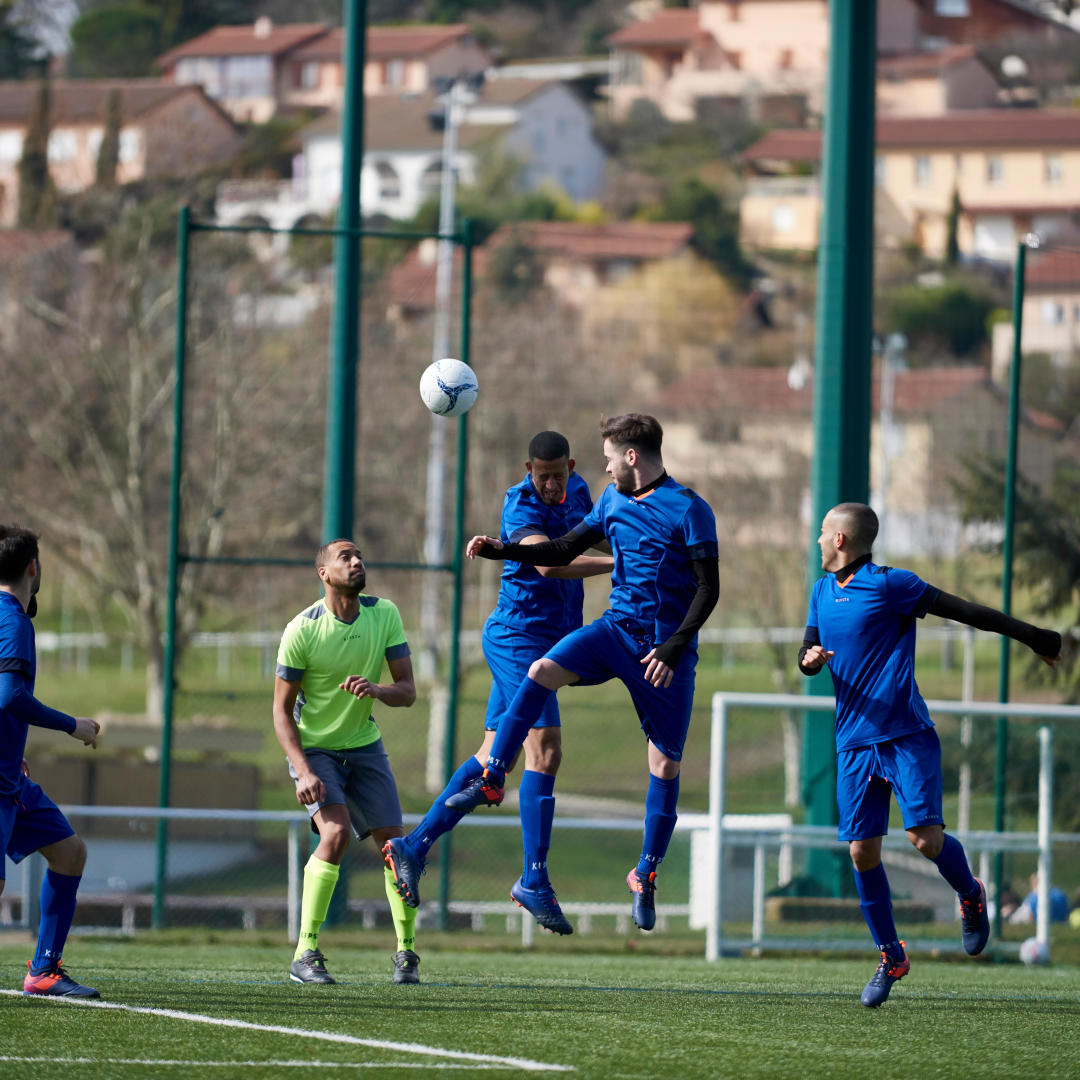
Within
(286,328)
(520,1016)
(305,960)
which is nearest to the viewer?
(520,1016)

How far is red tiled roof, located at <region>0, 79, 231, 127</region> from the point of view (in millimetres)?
43191

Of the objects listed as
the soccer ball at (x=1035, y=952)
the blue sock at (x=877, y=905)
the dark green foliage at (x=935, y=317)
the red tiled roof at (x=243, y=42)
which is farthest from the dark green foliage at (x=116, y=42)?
the blue sock at (x=877, y=905)

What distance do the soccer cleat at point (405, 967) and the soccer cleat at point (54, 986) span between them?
146 centimetres

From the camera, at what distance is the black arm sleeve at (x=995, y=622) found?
23.9ft

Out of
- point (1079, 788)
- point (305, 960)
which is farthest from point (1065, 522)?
point (305, 960)

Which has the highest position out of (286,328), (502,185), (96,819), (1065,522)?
(502,185)

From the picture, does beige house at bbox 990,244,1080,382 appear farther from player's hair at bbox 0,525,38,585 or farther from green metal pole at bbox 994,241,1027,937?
player's hair at bbox 0,525,38,585

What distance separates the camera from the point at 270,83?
110 metres

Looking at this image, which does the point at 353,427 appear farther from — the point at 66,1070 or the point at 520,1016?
the point at 66,1070

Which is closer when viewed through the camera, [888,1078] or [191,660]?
[888,1078]

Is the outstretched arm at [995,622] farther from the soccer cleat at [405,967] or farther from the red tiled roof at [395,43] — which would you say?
the red tiled roof at [395,43]

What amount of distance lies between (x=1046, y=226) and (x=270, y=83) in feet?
161

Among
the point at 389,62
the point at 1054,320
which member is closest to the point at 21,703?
the point at 1054,320

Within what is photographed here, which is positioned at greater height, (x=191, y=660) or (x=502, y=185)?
(x=502, y=185)
